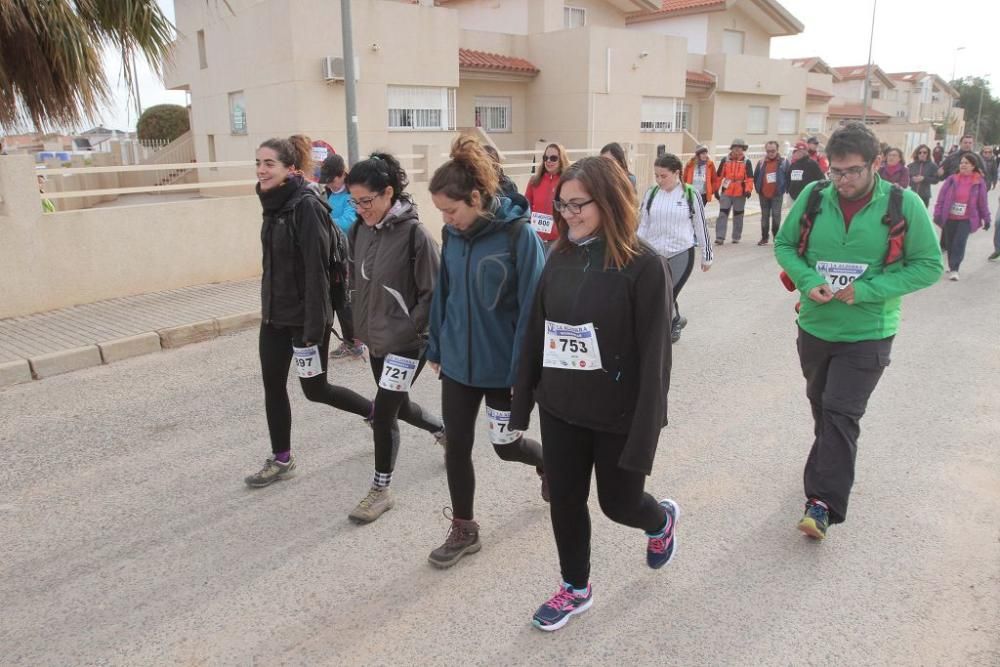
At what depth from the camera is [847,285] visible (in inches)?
135

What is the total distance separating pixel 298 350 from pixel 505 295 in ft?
4.68

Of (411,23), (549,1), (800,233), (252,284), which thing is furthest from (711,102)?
(800,233)

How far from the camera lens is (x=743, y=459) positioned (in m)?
4.54

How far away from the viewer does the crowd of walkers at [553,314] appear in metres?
2.59

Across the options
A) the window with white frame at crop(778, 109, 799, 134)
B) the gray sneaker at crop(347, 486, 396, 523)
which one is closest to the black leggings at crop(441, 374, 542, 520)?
the gray sneaker at crop(347, 486, 396, 523)

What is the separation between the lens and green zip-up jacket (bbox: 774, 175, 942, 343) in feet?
11.0

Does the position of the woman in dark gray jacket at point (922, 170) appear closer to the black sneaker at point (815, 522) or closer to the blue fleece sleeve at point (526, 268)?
the black sneaker at point (815, 522)

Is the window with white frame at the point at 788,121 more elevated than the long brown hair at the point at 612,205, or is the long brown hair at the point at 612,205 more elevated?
the window with white frame at the point at 788,121

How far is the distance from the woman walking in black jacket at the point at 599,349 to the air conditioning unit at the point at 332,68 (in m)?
15.3

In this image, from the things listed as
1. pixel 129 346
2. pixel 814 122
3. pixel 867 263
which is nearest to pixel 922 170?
pixel 867 263

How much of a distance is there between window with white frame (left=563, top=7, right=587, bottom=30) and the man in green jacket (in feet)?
77.3

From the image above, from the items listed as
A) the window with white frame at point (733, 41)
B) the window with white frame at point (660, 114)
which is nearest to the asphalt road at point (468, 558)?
the window with white frame at point (660, 114)

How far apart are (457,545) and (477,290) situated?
1186 mm

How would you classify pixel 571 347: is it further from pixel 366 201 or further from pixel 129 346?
pixel 129 346
